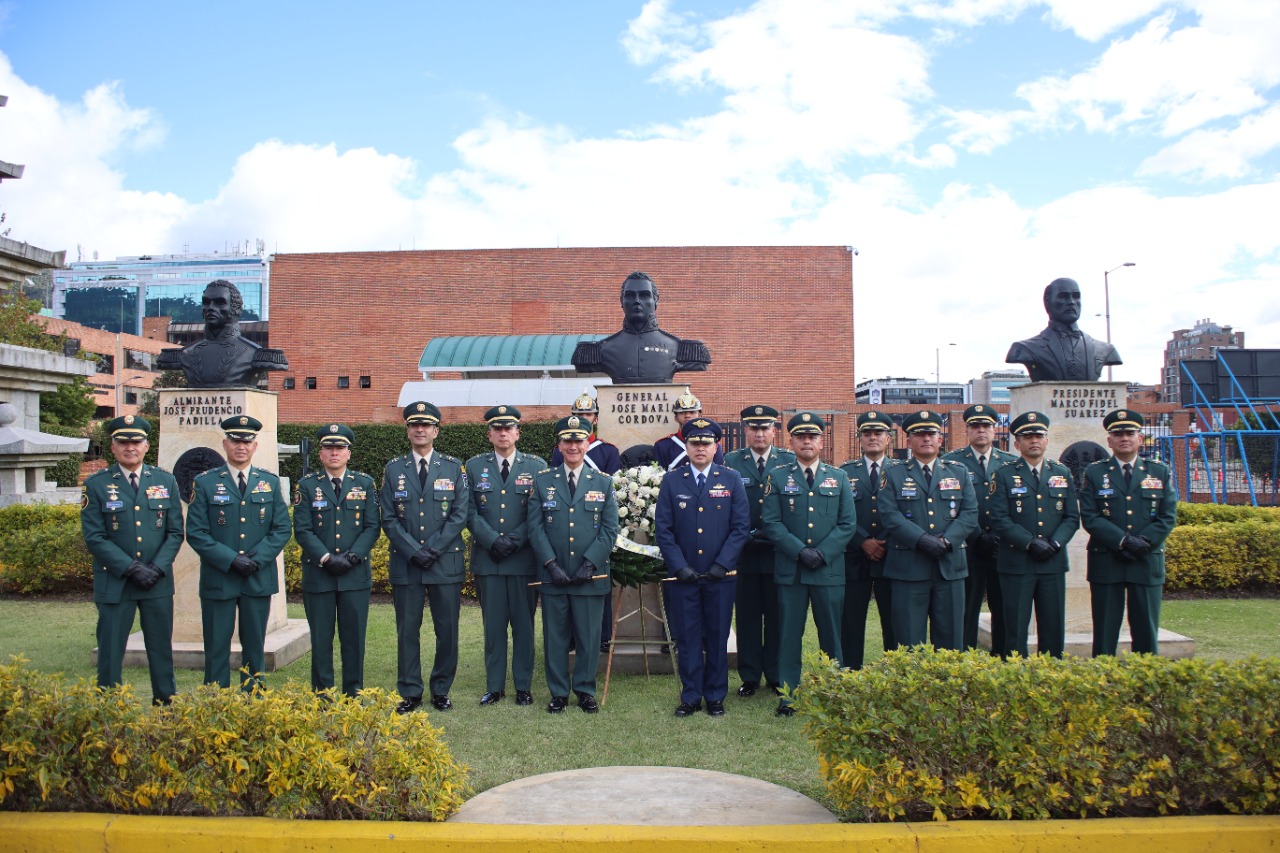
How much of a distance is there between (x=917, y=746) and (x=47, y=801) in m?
3.30

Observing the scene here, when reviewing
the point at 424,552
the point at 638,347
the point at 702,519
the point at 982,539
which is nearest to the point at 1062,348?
the point at 982,539

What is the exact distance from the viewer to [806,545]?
5.31 m

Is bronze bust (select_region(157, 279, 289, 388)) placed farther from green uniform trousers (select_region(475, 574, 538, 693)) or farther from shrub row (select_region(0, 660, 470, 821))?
shrub row (select_region(0, 660, 470, 821))

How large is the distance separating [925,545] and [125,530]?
184 inches

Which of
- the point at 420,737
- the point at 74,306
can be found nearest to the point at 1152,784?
the point at 420,737

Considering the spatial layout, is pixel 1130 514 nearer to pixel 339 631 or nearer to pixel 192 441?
pixel 339 631

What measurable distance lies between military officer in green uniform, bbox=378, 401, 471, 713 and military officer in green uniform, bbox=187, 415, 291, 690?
72cm

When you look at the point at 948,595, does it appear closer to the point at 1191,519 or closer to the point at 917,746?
the point at 917,746

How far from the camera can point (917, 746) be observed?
3.34 metres

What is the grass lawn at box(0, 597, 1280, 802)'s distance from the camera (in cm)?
437

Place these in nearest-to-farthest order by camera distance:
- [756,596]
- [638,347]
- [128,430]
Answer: [128,430]
[756,596]
[638,347]

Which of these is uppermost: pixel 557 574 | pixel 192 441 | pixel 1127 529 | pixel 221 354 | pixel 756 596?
pixel 221 354

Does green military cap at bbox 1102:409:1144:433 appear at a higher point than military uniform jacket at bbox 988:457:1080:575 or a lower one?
higher

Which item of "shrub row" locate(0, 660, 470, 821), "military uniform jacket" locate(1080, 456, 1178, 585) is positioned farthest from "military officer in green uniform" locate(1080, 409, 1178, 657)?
"shrub row" locate(0, 660, 470, 821)
